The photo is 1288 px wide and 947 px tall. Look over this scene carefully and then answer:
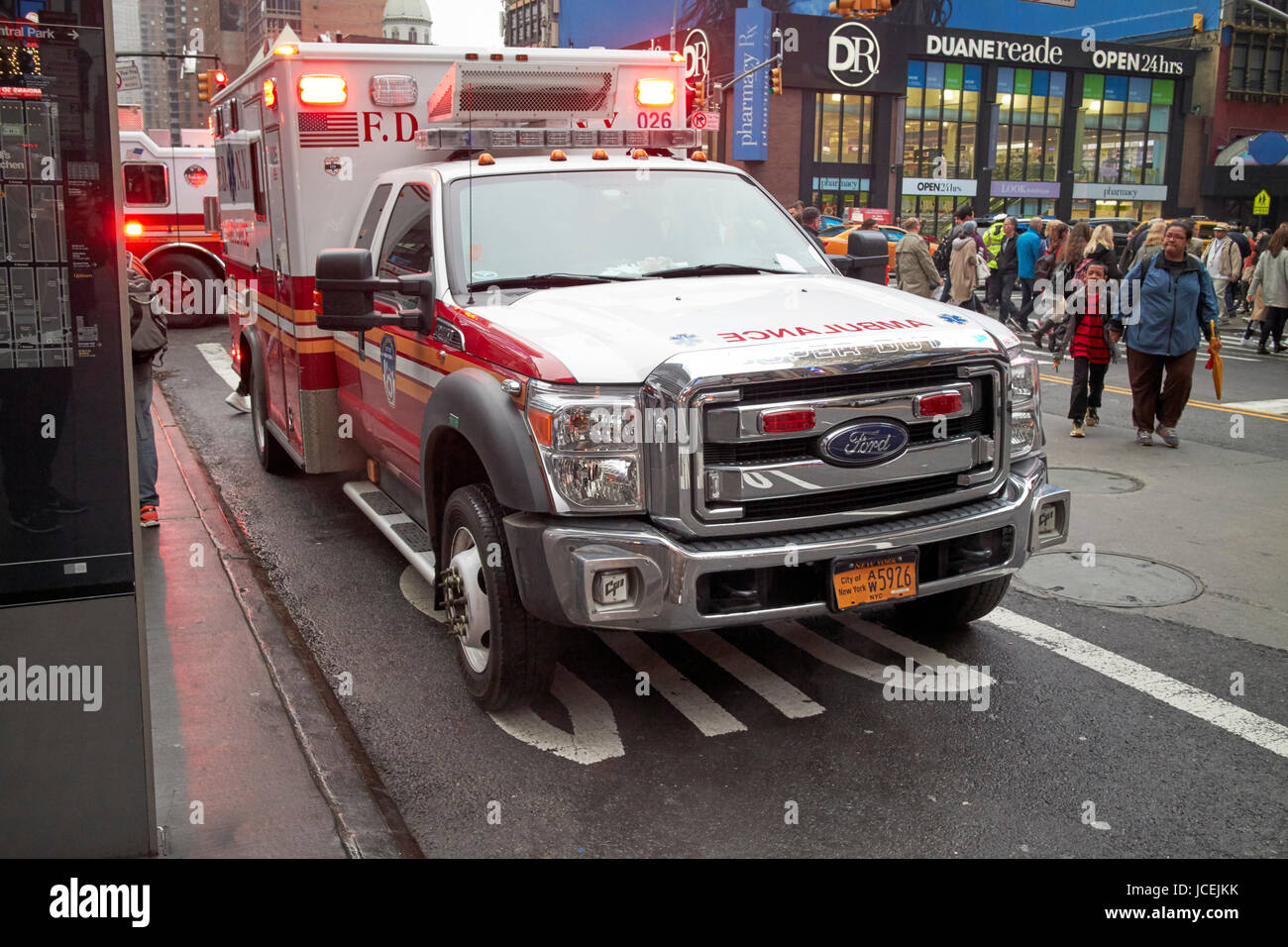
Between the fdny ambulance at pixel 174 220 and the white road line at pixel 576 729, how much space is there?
54.4ft

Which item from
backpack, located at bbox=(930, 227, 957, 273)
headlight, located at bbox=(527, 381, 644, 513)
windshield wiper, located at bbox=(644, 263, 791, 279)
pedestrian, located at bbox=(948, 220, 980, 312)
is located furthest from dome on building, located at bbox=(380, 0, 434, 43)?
headlight, located at bbox=(527, 381, 644, 513)

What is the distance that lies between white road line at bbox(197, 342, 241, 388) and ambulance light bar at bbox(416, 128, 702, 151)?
7723mm

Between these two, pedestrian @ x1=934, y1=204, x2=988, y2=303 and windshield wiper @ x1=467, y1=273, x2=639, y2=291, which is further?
pedestrian @ x1=934, y1=204, x2=988, y2=303

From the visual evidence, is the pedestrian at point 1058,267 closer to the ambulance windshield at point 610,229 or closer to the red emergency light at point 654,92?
the red emergency light at point 654,92

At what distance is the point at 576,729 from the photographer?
4.66 metres

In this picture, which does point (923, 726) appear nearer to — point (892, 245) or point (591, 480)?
point (591, 480)


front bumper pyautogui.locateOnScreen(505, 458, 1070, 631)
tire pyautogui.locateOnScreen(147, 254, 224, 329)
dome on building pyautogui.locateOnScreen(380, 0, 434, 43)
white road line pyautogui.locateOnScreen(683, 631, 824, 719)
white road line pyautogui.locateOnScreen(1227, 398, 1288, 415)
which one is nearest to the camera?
front bumper pyautogui.locateOnScreen(505, 458, 1070, 631)

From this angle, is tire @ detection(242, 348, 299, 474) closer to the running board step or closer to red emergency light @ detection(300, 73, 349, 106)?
the running board step

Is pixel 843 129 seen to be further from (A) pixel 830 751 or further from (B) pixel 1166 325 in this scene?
(A) pixel 830 751

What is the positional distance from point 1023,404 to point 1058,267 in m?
12.5

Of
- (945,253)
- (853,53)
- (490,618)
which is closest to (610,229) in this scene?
(490,618)

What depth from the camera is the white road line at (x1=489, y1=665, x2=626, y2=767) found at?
4.47 m

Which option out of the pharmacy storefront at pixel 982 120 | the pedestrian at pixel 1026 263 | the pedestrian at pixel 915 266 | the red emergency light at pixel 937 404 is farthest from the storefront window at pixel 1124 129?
the red emergency light at pixel 937 404

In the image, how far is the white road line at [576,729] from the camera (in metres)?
4.47
